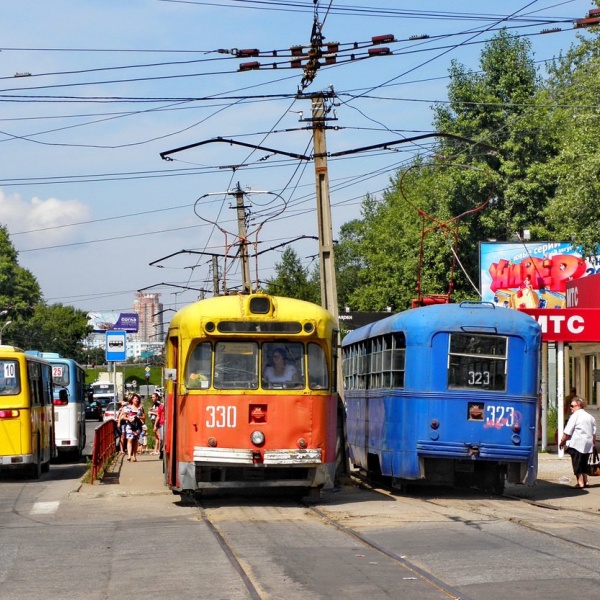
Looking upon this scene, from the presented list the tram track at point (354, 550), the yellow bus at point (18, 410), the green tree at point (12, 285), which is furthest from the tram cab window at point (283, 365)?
the green tree at point (12, 285)

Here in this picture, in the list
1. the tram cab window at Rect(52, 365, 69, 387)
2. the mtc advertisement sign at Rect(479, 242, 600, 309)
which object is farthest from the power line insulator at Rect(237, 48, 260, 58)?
the mtc advertisement sign at Rect(479, 242, 600, 309)

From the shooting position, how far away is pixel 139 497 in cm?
1967

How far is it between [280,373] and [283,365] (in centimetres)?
12

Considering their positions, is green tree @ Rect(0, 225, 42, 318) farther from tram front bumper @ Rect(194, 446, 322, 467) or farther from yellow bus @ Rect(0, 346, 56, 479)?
tram front bumper @ Rect(194, 446, 322, 467)

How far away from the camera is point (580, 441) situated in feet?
71.5

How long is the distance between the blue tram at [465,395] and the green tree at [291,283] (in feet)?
105

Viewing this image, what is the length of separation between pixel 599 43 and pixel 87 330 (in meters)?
101

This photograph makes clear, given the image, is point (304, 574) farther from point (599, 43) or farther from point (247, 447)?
point (599, 43)

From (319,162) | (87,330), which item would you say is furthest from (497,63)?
(87,330)

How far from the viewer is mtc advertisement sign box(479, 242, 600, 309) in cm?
5278

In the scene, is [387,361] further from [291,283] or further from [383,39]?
[291,283]

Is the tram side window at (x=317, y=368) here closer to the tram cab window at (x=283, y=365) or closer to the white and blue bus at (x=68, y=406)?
the tram cab window at (x=283, y=365)

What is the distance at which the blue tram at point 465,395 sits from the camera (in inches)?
746

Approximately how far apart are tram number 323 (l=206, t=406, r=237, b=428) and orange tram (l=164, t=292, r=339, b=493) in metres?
0.01
